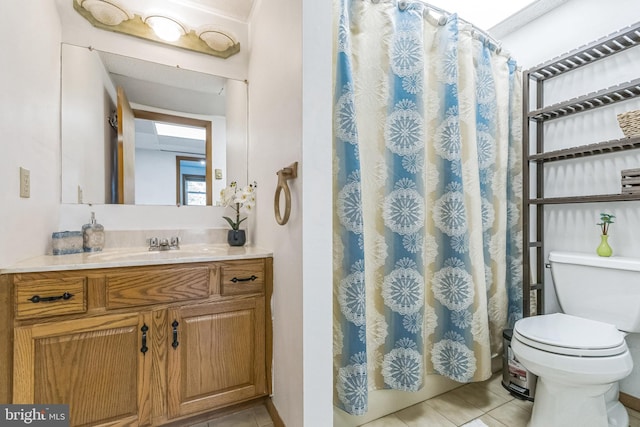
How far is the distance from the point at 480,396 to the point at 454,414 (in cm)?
26

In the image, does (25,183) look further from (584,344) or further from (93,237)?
(584,344)

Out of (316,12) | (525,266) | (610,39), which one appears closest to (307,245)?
(316,12)

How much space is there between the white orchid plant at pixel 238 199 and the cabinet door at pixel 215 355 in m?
0.56

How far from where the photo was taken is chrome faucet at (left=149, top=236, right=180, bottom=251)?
5.59 ft

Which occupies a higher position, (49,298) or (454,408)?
(49,298)

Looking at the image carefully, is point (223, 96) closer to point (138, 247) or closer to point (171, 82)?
point (171, 82)

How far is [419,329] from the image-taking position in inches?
Answer: 55.0

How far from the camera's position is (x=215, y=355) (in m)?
1.38

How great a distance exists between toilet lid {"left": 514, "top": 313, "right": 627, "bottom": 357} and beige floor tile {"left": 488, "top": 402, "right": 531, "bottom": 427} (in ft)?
1.57

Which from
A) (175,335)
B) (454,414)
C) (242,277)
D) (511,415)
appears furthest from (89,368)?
(511,415)

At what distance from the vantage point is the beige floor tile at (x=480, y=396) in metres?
1.54

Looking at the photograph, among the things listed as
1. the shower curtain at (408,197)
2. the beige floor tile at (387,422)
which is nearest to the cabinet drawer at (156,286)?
the shower curtain at (408,197)

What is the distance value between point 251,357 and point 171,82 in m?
1.78

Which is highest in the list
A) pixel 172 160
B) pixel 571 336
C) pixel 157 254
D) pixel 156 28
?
pixel 156 28
